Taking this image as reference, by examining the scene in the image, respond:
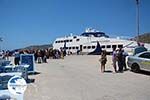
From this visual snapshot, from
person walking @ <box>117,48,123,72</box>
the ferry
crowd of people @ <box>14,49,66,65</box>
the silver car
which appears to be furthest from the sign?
the ferry

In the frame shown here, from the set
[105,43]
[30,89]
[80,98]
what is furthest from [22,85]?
[105,43]

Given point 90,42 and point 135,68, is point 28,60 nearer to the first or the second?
point 135,68

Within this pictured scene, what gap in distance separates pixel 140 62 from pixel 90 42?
4301 cm

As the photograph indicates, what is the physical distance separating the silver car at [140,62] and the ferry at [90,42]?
33.6 metres

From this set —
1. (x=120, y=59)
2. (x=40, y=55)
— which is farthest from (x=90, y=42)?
(x=120, y=59)

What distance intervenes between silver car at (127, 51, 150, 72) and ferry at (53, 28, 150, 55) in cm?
3357

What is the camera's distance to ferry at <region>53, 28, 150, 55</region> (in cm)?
5708

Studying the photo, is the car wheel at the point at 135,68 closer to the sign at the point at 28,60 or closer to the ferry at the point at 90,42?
the sign at the point at 28,60

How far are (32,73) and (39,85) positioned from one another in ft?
17.1

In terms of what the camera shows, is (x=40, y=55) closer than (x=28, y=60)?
No

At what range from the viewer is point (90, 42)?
62.5 m

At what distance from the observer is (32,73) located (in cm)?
1961

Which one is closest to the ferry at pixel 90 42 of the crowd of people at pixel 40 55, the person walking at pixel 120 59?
the crowd of people at pixel 40 55

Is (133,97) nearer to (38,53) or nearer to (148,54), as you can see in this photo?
(148,54)
